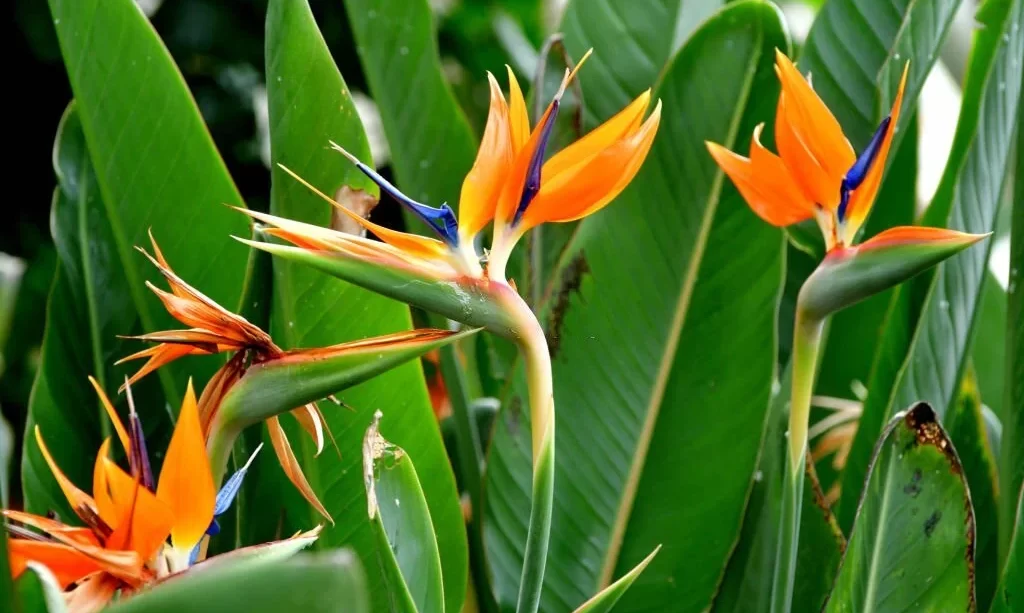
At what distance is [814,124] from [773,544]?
0.77ft

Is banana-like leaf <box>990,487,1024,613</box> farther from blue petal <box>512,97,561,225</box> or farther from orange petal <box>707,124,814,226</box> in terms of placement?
blue petal <box>512,97,561,225</box>

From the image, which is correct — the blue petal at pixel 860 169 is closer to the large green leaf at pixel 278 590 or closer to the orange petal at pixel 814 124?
the orange petal at pixel 814 124

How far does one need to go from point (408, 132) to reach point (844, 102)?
0.95 feet

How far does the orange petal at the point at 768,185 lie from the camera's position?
1.36ft

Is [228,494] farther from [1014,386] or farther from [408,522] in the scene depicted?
[1014,386]

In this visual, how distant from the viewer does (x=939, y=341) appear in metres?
0.60

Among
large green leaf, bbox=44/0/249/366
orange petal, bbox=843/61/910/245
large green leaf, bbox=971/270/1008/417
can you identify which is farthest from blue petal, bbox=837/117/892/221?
large green leaf, bbox=971/270/1008/417

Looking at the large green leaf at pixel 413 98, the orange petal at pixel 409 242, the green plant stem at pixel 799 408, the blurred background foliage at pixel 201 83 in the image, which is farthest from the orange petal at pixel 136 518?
the blurred background foliage at pixel 201 83

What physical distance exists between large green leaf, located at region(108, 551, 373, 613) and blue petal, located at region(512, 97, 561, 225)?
165 mm

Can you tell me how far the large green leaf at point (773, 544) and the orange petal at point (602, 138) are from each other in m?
0.24

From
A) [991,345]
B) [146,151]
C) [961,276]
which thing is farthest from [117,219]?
[991,345]

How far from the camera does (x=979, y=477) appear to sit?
632 mm

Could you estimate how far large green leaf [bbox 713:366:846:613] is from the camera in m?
0.54

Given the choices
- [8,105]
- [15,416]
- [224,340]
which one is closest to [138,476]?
[224,340]
